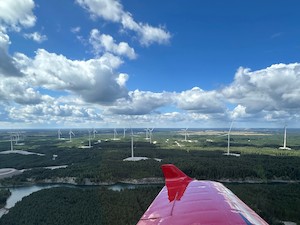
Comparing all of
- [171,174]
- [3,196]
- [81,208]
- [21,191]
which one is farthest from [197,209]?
[21,191]

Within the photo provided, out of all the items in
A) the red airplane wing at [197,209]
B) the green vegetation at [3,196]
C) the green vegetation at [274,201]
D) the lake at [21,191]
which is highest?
the red airplane wing at [197,209]

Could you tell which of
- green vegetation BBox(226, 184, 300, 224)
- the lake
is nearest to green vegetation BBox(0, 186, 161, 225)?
the lake

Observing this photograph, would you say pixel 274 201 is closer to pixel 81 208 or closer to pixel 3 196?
pixel 81 208

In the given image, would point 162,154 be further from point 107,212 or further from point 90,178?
point 107,212

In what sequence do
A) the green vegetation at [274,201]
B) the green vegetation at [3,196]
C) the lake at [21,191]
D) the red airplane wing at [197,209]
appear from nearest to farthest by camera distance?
the red airplane wing at [197,209] → the green vegetation at [274,201] → the green vegetation at [3,196] → the lake at [21,191]

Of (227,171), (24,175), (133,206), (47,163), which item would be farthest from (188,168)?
(47,163)

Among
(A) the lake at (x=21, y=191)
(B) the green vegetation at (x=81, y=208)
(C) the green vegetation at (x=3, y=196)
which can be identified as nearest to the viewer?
(B) the green vegetation at (x=81, y=208)

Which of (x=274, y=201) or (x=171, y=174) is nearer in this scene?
(x=171, y=174)

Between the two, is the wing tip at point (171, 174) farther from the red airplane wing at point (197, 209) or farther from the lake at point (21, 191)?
the lake at point (21, 191)

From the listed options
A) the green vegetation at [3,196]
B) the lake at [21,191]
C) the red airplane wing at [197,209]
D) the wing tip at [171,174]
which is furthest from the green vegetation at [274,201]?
the green vegetation at [3,196]

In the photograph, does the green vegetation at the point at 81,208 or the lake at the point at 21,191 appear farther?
the lake at the point at 21,191
